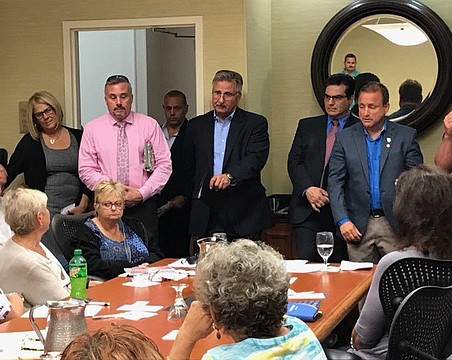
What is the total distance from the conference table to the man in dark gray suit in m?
0.79

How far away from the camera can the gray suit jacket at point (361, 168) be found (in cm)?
458

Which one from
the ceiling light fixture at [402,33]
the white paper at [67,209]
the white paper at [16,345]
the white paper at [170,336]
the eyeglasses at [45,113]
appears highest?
the ceiling light fixture at [402,33]

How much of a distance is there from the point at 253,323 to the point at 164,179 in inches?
119

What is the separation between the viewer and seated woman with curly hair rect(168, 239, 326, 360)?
76.0 inches

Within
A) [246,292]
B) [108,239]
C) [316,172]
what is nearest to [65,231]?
[108,239]

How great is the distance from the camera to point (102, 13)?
18.0 ft

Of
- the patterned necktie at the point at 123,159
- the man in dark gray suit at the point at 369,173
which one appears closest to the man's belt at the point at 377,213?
the man in dark gray suit at the point at 369,173

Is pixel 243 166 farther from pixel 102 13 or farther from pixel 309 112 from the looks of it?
pixel 102 13

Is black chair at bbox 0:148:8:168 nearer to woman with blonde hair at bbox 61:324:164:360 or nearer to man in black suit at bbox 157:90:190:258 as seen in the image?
man in black suit at bbox 157:90:190:258

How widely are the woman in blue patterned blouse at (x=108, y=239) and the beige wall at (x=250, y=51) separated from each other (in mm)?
1481

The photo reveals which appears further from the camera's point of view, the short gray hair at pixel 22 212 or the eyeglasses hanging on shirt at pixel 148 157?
the eyeglasses hanging on shirt at pixel 148 157

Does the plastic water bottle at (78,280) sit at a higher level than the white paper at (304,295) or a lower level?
higher

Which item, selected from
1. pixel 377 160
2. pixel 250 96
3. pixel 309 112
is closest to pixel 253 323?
pixel 377 160

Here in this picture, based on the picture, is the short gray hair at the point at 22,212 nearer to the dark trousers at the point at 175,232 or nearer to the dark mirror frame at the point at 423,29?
the dark trousers at the point at 175,232
